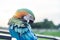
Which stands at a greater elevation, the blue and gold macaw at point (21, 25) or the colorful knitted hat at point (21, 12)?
the colorful knitted hat at point (21, 12)

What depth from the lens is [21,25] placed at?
173 cm

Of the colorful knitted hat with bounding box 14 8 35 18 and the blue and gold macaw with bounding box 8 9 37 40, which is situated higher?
the colorful knitted hat with bounding box 14 8 35 18

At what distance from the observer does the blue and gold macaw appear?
173cm

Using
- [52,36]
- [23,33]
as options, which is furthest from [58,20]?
[23,33]

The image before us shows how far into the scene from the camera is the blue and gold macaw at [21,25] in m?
1.73

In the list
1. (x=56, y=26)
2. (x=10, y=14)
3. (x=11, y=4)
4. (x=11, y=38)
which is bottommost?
(x=11, y=38)

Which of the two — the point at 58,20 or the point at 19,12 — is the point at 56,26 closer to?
the point at 58,20

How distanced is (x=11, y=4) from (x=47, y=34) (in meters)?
0.54

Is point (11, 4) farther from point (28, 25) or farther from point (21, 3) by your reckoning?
point (28, 25)

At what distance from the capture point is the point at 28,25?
175cm

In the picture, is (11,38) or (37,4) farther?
(37,4)

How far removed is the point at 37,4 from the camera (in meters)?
1.84

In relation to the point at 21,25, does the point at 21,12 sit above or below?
above

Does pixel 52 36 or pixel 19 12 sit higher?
pixel 19 12
